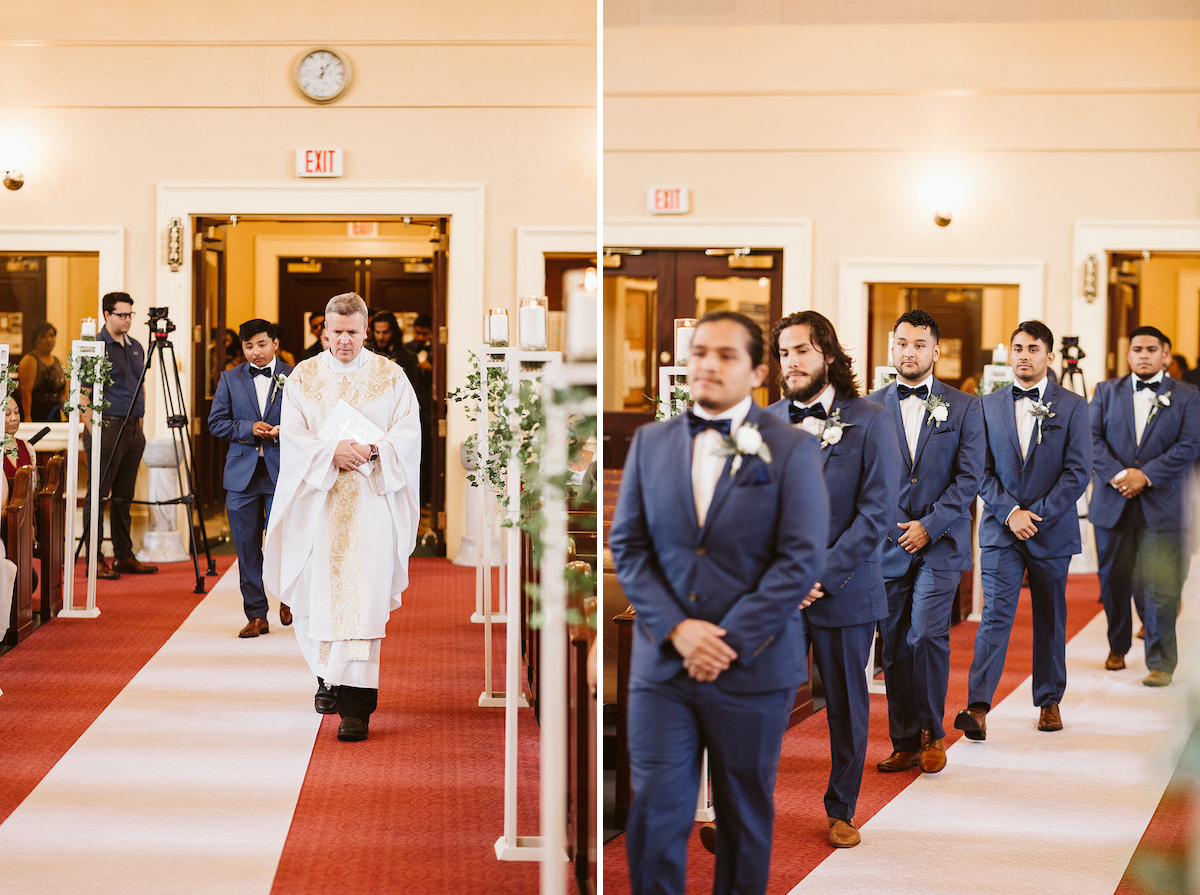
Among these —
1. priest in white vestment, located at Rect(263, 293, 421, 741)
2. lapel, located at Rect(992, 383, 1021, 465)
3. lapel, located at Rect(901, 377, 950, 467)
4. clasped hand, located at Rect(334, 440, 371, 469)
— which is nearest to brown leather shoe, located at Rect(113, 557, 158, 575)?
priest in white vestment, located at Rect(263, 293, 421, 741)

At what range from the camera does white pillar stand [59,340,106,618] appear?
10.5 feet

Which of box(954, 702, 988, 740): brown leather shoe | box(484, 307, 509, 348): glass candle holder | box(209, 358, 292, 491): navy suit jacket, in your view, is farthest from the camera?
box(484, 307, 509, 348): glass candle holder

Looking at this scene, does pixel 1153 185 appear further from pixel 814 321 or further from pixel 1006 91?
pixel 814 321

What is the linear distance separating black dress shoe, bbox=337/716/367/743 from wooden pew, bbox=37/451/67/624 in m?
0.90

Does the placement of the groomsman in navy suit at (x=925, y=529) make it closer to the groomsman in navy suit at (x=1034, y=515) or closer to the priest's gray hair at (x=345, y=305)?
the groomsman in navy suit at (x=1034, y=515)

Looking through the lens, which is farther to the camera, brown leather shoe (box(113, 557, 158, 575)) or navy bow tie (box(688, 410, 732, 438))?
brown leather shoe (box(113, 557, 158, 575))

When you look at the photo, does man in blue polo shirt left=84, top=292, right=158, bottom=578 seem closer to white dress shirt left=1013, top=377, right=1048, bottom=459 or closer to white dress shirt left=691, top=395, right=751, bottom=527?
white dress shirt left=691, top=395, right=751, bottom=527

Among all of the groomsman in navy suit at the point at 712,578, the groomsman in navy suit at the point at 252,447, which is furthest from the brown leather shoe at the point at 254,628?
the groomsman in navy suit at the point at 712,578

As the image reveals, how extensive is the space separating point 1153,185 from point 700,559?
8.61 ft

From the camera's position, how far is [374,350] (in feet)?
12.7

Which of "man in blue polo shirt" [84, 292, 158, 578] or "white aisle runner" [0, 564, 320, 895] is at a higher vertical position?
"man in blue polo shirt" [84, 292, 158, 578]

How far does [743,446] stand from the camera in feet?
6.70

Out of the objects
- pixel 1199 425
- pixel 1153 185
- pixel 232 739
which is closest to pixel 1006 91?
pixel 1153 185

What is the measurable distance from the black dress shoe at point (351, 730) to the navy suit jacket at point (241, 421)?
805mm
